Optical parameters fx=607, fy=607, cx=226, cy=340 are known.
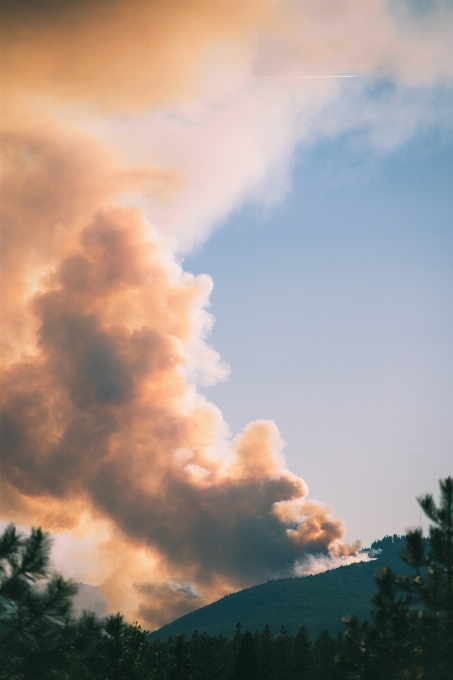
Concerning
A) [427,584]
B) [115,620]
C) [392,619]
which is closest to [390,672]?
[392,619]

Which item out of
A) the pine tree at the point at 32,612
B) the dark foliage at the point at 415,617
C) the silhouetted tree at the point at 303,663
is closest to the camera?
the pine tree at the point at 32,612

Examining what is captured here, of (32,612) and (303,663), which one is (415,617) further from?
(303,663)

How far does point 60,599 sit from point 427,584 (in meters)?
13.9

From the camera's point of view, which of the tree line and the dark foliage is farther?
the dark foliage

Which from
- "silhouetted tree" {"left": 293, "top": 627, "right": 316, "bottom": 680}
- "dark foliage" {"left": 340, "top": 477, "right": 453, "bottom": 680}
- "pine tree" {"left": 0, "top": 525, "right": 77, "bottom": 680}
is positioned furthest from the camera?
"silhouetted tree" {"left": 293, "top": 627, "right": 316, "bottom": 680}

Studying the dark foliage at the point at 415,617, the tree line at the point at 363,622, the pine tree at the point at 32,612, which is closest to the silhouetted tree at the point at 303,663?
the tree line at the point at 363,622

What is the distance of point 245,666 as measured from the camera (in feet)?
251

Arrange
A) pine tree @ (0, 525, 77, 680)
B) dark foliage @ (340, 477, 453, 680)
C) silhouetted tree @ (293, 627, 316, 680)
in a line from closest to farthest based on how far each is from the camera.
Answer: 1. pine tree @ (0, 525, 77, 680)
2. dark foliage @ (340, 477, 453, 680)
3. silhouetted tree @ (293, 627, 316, 680)

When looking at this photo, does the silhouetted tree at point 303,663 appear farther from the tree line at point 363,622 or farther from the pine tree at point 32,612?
the pine tree at point 32,612

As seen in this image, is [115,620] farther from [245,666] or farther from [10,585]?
[245,666]

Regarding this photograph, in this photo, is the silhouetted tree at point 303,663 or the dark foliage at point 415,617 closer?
the dark foliage at point 415,617

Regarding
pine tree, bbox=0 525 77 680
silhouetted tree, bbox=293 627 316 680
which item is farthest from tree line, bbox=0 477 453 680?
silhouetted tree, bbox=293 627 316 680

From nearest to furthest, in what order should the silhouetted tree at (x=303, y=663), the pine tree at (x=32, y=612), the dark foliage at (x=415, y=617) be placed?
1. the pine tree at (x=32, y=612)
2. the dark foliage at (x=415, y=617)
3. the silhouetted tree at (x=303, y=663)

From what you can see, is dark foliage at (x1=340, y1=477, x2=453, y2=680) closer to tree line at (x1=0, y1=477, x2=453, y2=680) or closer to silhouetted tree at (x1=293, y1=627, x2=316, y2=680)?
tree line at (x1=0, y1=477, x2=453, y2=680)
